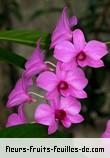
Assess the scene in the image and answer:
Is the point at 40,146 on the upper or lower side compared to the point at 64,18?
lower

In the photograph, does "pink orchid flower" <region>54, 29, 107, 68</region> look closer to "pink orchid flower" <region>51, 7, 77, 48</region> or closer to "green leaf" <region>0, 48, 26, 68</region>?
"pink orchid flower" <region>51, 7, 77, 48</region>

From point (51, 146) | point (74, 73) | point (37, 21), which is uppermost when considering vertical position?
point (37, 21)

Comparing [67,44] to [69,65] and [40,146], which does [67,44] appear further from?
[40,146]

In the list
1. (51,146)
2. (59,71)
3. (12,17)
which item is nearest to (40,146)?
(51,146)

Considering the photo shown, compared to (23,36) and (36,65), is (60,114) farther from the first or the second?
(23,36)

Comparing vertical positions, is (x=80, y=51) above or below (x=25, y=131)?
above

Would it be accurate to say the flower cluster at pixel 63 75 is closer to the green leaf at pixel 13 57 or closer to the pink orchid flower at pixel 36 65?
the pink orchid flower at pixel 36 65

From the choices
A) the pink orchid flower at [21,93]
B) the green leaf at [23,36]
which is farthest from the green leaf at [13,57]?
the pink orchid flower at [21,93]

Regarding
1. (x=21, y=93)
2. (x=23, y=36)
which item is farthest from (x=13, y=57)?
(x=21, y=93)
